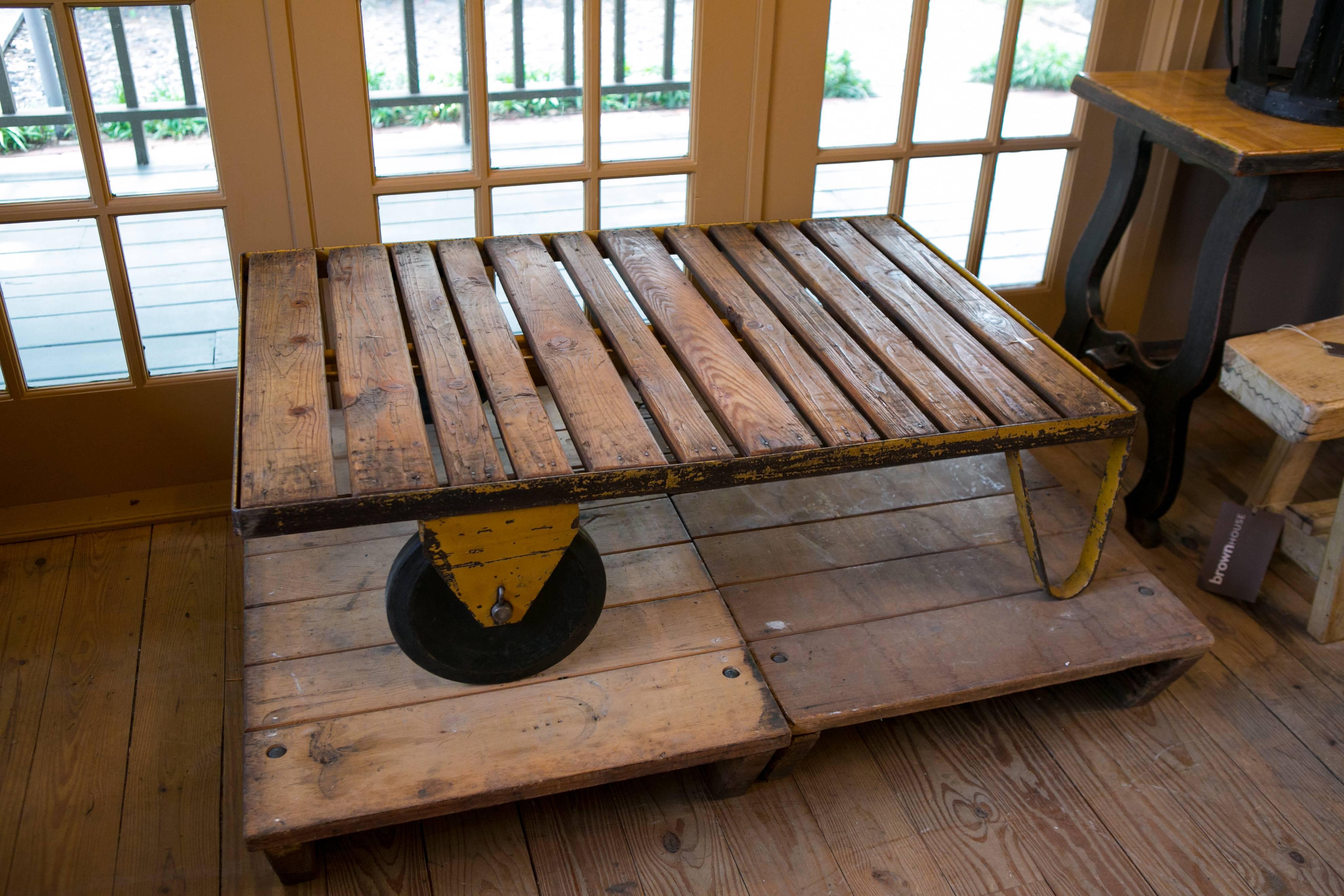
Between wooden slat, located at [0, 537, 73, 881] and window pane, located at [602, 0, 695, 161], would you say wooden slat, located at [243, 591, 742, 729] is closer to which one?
wooden slat, located at [0, 537, 73, 881]

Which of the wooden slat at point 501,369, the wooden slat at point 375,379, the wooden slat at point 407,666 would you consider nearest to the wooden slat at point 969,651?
the wooden slat at point 407,666

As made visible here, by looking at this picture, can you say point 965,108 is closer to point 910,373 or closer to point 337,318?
point 910,373

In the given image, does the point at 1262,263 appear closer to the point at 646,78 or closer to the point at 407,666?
the point at 646,78

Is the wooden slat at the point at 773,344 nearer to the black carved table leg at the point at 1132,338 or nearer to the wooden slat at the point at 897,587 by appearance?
the wooden slat at the point at 897,587

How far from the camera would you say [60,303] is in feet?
7.06

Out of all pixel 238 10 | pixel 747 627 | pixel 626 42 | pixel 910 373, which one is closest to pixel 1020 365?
pixel 910 373

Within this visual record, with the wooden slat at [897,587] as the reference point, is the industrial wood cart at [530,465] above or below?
above

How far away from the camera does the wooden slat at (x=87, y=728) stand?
63.7 inches

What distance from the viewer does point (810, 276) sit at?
2.04 metres

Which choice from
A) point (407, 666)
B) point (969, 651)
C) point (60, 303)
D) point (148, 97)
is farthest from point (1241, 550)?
point (60, 303)

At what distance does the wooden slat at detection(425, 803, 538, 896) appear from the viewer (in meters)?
1.61

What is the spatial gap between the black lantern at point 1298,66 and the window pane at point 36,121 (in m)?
2.22

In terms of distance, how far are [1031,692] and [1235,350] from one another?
75cm

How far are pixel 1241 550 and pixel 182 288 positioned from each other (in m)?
2.27
